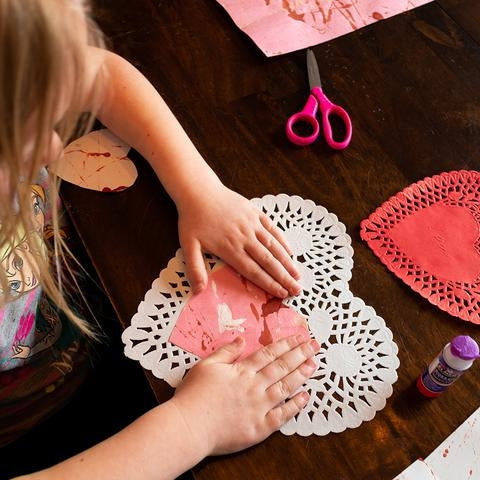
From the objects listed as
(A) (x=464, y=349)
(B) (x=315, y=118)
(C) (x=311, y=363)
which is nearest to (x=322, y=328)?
(C) (x=311, y=363)

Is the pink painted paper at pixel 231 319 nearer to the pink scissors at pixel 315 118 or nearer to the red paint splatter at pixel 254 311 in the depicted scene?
the red paint splatter at pixel 254 311

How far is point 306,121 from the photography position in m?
0.82

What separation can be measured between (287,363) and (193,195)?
226 millimetres

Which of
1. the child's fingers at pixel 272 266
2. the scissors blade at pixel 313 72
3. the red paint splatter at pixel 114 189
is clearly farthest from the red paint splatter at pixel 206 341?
the scissors blade at pixel 313 72

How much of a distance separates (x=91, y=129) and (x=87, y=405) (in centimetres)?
54

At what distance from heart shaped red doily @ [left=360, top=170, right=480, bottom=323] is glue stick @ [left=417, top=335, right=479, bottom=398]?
9 centimetres

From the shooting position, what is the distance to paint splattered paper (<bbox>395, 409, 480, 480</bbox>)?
2.02 ft

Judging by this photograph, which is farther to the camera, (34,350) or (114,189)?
(34,350)

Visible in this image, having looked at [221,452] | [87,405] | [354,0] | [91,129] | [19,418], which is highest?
[354,0]

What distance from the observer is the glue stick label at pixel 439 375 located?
62cm

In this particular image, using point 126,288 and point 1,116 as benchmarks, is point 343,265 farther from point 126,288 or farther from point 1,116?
point 1,116

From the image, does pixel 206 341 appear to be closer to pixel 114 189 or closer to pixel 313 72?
pixel 114 189

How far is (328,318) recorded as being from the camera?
696 millimetres

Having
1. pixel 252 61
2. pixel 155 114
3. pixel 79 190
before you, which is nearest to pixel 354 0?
pixel 252 61
